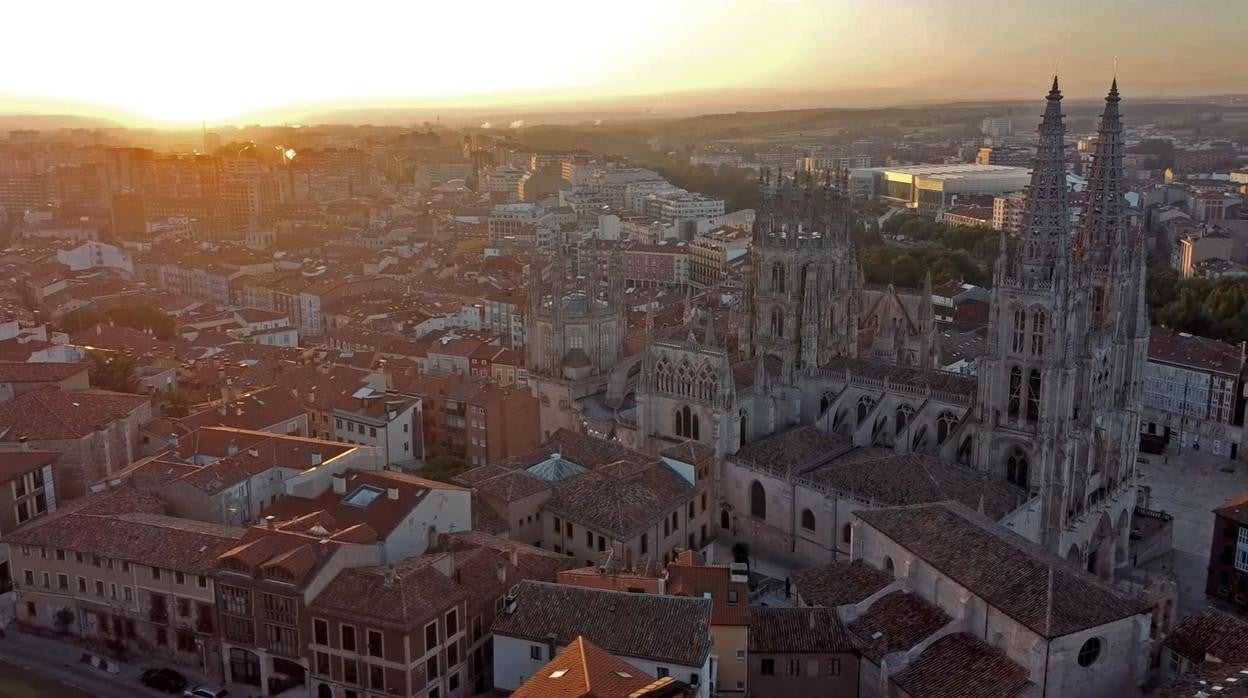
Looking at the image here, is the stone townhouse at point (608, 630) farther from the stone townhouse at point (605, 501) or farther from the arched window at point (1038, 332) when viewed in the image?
the arched window at point (1038, 332)

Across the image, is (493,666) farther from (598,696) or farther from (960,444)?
(960,444)

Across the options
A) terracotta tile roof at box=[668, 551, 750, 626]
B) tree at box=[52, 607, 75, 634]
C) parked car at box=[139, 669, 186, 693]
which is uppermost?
terracotta tile roof at box=[668, 551, 750, 626]

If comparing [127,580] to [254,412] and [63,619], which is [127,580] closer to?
[63,619]

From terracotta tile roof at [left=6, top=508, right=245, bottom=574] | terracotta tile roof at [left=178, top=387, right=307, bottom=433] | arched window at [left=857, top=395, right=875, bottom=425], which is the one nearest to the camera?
terracotta tile roof at [left=6, top=508, right=245, bottom=574]

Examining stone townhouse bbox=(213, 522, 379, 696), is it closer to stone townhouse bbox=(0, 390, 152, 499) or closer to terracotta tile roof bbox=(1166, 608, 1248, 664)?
stone townhouse bbox=(0, 390, 152, 499)

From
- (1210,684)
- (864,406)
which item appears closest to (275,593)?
(1210,684)

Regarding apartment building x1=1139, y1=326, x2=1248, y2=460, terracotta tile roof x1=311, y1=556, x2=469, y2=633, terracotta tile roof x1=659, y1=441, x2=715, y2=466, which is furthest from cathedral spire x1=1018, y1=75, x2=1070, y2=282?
apartment building x1=1139, y1=326, x2=1248, y2=460

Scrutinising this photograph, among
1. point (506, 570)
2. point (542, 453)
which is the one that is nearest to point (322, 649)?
point (506, 570)
